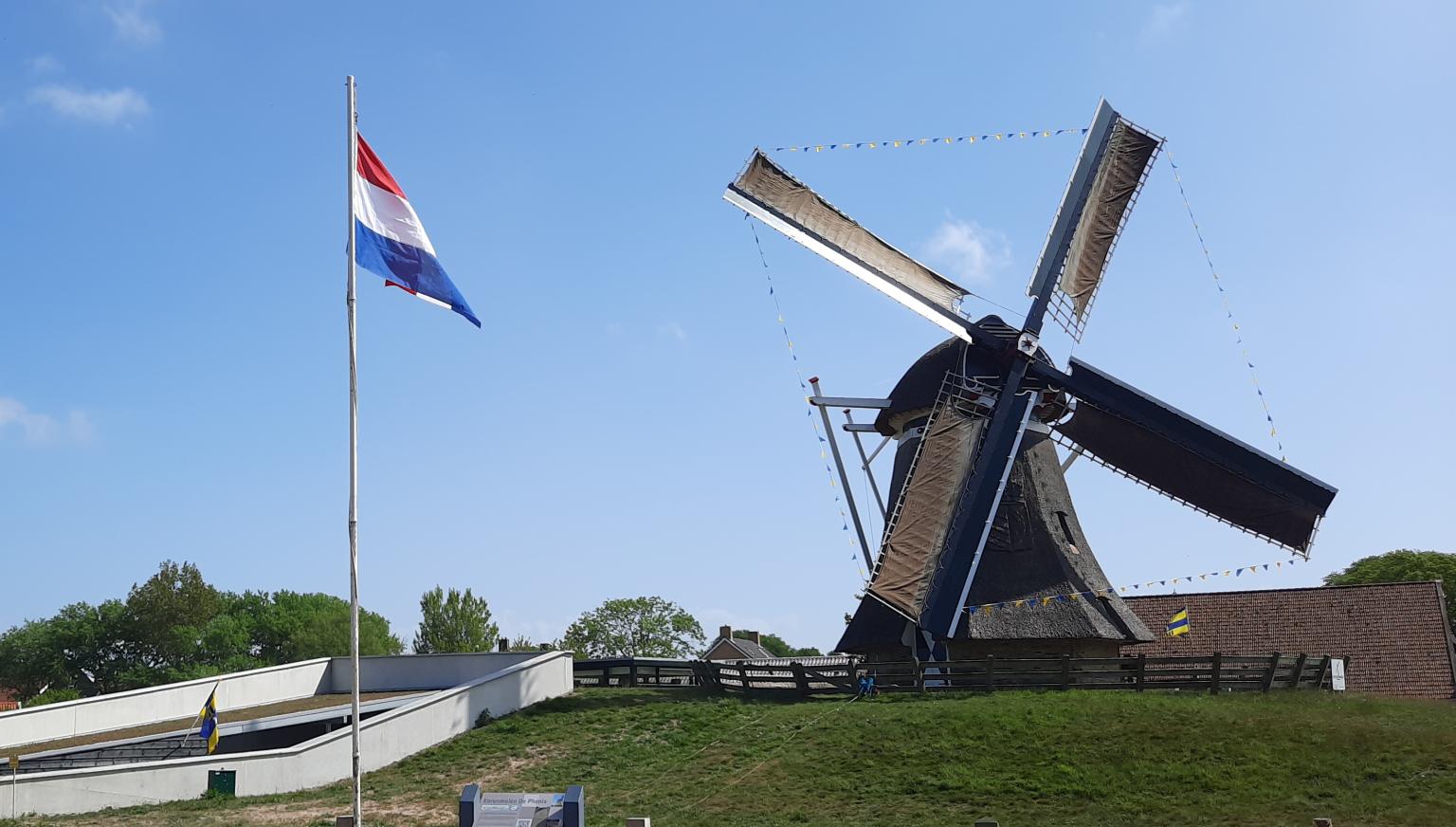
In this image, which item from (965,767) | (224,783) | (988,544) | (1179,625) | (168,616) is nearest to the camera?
(965,767)

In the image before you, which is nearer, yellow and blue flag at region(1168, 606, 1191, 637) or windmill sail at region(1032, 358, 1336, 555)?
windmill sail at region(1032, 358, 1336, 555)

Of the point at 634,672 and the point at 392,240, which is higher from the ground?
the point at 392,240

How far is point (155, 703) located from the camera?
1214 inches

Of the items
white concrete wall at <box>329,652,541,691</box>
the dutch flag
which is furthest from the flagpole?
white concrete wall at <box>329,652,541,691</box>

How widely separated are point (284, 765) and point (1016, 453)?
647 inches

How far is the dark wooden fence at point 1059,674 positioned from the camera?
83.8 feet

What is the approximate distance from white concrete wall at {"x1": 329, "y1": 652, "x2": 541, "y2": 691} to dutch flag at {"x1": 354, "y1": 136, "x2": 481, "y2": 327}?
57.5 feet

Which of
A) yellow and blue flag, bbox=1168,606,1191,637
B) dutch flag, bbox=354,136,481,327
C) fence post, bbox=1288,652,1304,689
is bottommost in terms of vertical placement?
fence post, bbox=1288,652,1304,689

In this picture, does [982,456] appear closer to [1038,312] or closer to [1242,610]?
[1038,312]

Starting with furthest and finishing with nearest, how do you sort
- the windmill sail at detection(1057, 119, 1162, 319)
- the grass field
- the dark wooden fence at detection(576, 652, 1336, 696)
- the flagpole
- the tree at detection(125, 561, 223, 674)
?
the tree at detection(125, 561, 223, 674) < the windmill sail at detection(1057, 119, 1162, 319) < the dark wooden fence at detection(576, 652, 1336, 696) < the grass field < the flagpole

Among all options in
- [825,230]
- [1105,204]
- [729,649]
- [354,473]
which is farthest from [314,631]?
[354,473]

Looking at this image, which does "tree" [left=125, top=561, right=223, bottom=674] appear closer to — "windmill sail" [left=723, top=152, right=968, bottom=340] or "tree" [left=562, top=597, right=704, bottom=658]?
"tree" [left=562, top=597, right=704, bottom=658]

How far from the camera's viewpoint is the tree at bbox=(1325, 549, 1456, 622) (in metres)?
64.7

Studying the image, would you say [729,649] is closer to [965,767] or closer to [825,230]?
[825,230]
